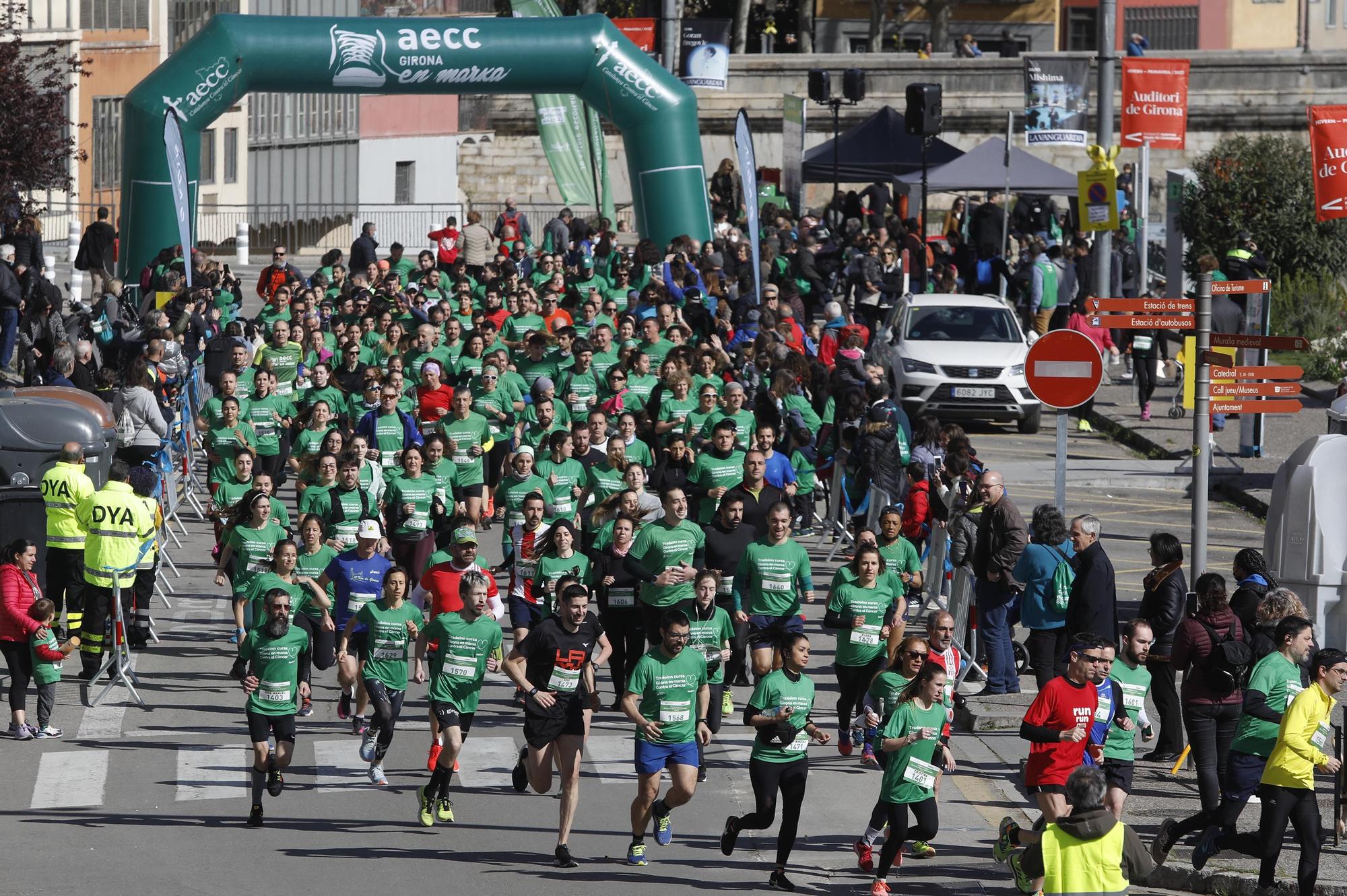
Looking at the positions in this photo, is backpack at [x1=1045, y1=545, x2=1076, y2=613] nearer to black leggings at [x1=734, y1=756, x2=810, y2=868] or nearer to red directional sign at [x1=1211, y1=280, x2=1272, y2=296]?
red directional sign at [x1=1211, y1=280, x2=1272, y2=296]

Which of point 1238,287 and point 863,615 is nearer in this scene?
point 863,615

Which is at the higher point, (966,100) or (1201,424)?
(966,100)

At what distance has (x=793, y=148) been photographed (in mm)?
32375

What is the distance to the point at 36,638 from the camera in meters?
14.0

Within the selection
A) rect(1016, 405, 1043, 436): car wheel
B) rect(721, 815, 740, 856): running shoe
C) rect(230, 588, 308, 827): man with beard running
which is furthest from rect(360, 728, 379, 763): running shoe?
rect(1016, 405, 1043, 436): car wheel

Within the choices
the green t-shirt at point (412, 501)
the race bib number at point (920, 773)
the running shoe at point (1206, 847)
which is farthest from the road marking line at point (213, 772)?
the running shoe at point (1206, 847)

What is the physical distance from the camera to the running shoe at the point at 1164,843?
36.9 ft

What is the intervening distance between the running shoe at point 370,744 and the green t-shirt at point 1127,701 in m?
4.40

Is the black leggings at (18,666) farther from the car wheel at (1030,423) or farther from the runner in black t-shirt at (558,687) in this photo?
the car wheel at (1030,423)

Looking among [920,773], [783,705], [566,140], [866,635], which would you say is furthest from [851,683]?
[566,140]

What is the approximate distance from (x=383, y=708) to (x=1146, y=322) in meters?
5.77

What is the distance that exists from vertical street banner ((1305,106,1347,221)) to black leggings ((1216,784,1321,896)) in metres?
10.2

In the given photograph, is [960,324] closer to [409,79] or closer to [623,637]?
[409,79]

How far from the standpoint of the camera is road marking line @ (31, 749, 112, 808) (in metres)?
12.5
